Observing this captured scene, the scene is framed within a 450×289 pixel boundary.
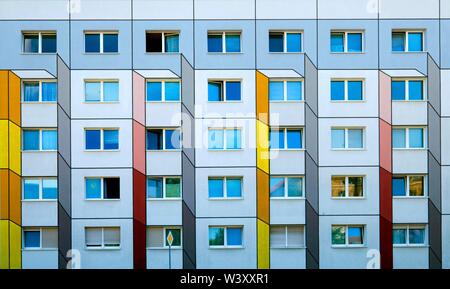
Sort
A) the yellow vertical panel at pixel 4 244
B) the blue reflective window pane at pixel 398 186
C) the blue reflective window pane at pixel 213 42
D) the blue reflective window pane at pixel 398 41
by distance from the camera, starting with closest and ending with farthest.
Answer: the yellow vertical panel at pixel 4 244, the blue reflective window pane at pixel 398 186, the blue reflective window pane at pixel 398 41, the blue reflective window pane at pixel 213 42

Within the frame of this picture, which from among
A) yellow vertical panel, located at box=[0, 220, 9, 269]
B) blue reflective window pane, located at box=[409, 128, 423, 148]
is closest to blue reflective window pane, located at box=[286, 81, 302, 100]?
blue reflective window pane, located at box=[409, 128, 423, 148]

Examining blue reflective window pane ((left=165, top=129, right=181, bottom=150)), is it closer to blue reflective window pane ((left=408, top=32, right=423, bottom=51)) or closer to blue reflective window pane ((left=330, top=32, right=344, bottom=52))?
blue reflective window pane ((left=330, top=32, right=344, bottom=52))

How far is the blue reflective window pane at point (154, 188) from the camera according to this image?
10.2ft

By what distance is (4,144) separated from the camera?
289cm

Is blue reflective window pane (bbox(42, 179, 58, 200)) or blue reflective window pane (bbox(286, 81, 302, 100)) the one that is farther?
blue reflective window pane (bbox(286, 81, 302, 100))

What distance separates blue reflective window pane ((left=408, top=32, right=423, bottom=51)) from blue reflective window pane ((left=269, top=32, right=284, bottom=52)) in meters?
0.94

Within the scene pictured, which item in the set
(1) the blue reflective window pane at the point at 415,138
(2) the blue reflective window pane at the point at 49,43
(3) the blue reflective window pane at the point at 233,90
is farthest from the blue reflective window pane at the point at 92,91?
(1) the blue reflective window pane at the point at 415,138

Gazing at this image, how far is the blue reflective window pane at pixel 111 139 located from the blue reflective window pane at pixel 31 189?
0.54 metres

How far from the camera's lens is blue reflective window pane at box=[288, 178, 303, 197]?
3.04 meters

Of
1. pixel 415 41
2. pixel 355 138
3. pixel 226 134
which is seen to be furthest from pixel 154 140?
pixel 415 41

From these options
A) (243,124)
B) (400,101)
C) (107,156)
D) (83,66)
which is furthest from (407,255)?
(83,66)

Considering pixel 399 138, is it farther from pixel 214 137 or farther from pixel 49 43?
pixel 49 43

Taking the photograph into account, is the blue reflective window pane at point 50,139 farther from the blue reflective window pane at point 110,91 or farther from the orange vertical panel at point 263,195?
the orange vertical panel at point 263,195

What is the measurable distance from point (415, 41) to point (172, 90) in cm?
185
